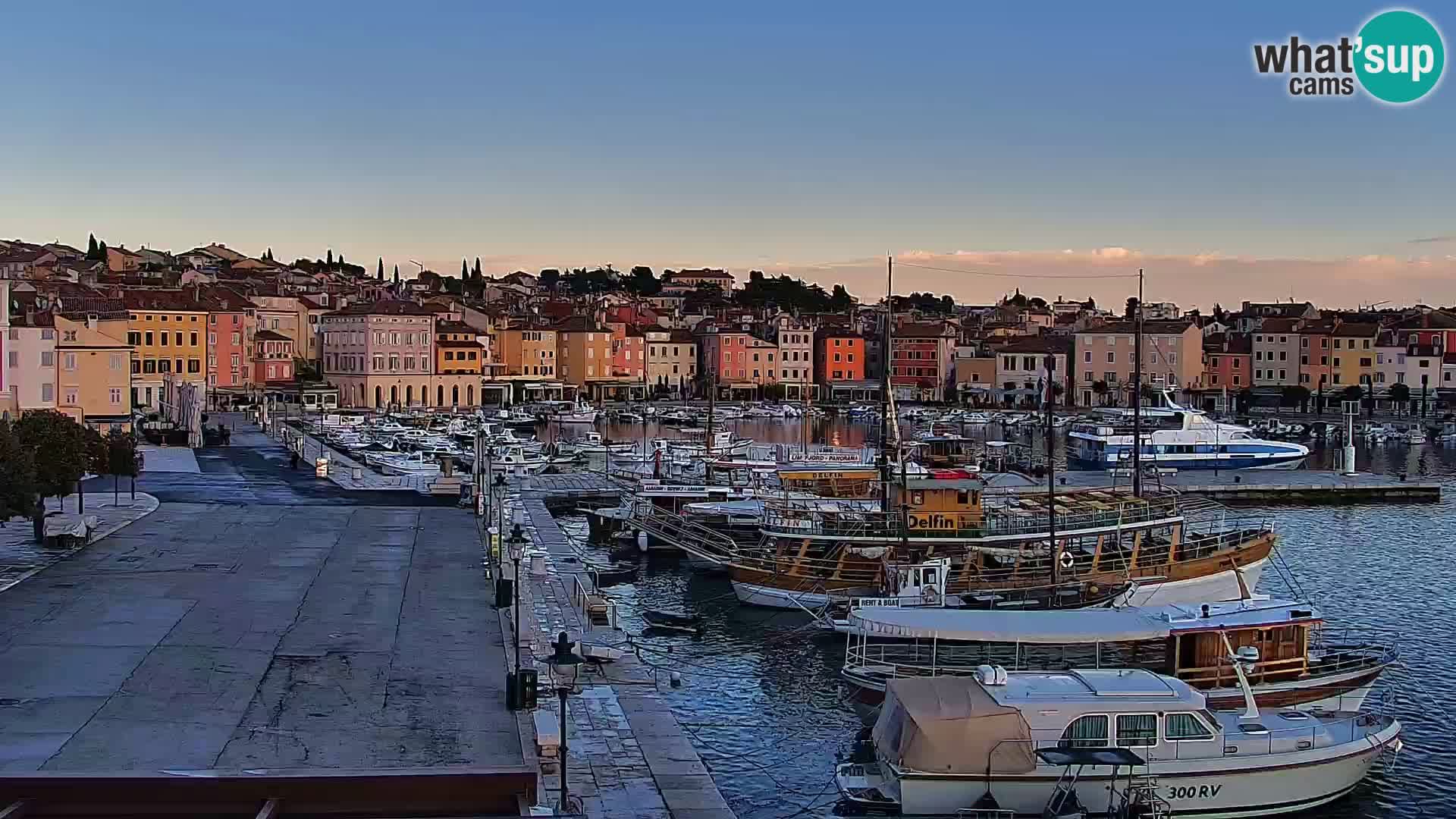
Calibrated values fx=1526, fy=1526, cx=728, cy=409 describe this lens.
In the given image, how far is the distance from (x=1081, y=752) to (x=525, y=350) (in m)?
87.5

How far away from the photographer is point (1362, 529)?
3844cm

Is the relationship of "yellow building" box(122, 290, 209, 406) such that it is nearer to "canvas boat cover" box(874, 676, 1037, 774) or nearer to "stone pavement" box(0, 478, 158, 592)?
"stone pavement" box(0, 478, 158, 592)

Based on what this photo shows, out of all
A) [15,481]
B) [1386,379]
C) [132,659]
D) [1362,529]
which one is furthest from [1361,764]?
[1386,379]

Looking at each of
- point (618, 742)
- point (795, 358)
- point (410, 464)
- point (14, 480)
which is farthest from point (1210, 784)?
point (795, 358)

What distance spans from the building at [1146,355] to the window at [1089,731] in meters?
79.9

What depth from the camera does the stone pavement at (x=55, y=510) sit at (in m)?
22.4

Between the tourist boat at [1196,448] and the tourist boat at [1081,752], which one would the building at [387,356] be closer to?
the tourist boat at [1196,448]

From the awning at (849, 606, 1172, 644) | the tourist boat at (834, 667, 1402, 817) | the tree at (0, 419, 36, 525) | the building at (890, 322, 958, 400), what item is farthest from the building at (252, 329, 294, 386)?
the tourist boat at (834, 667, 1402, 817)

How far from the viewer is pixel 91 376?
51469mm

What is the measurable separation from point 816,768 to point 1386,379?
87.5 m

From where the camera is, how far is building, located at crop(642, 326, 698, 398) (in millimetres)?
105938

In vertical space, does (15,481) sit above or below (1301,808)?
above

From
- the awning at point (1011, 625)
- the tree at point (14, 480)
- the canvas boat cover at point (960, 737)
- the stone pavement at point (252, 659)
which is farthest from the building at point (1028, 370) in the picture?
the canvas boat cover at point (960, 737)

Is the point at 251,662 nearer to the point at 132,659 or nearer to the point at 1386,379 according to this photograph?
the point at 132,659
